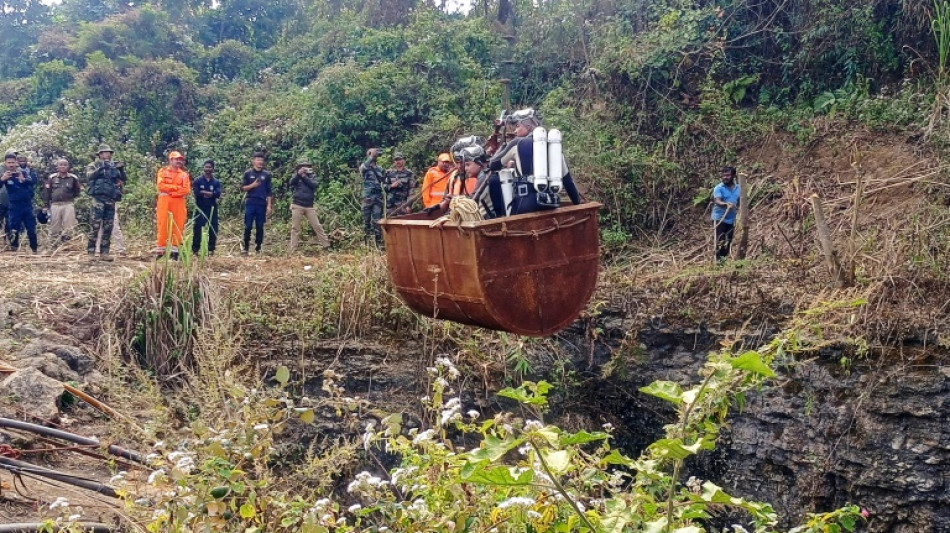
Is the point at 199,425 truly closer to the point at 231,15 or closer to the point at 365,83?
the point at 365,83

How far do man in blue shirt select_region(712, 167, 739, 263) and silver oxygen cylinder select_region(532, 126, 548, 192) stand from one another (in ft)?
15.2

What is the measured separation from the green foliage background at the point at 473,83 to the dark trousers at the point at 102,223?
3650 millimetres

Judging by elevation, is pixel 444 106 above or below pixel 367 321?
above

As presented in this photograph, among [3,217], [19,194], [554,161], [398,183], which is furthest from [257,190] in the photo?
[554,161]

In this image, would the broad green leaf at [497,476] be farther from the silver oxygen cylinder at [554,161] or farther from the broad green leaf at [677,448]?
the silver oxygen cylinder at [554,161]

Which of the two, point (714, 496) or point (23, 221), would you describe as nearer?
point (714, 496)

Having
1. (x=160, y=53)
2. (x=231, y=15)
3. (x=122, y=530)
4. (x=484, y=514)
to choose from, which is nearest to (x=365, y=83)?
(x=160, y=53)

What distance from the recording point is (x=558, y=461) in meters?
2.63

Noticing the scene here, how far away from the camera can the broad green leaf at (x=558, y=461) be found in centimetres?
260

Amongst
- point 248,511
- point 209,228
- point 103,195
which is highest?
point 103,195

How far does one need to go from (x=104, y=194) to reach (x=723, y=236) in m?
7.20

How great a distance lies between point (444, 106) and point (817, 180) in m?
6.25

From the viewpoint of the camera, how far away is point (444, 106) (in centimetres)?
1536

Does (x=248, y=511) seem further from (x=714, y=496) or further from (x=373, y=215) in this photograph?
(x=373, y=215)
